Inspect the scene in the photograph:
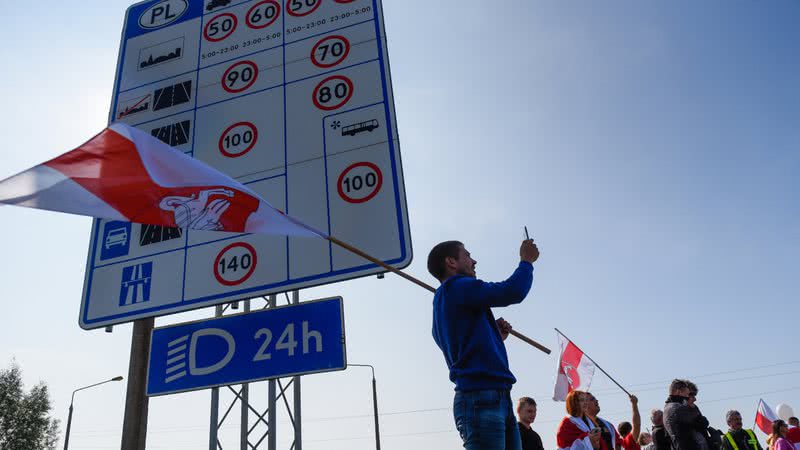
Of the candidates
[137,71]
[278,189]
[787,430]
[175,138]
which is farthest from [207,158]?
→ [787,430]

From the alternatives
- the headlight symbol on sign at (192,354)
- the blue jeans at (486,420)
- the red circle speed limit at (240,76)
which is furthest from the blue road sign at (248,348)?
the red circle speed limit at (240,76)

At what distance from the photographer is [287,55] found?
18.9ft

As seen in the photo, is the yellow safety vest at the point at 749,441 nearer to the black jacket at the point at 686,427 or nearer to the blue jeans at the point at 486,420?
the black jacket at the point at 686,427

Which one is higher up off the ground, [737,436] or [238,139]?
[238,139]

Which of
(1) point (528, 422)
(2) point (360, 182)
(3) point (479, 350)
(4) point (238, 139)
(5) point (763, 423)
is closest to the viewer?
(3) point (479, 350)

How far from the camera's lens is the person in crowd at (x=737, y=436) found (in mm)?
7980

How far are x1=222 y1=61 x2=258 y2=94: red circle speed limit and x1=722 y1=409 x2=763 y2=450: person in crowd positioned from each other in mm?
7320

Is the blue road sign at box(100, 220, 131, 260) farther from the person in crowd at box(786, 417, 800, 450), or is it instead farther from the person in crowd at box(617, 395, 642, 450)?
the person in crowd at box(786, 417, 800, 450)

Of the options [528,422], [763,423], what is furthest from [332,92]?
[763,423]

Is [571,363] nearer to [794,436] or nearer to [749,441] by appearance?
[749,441]

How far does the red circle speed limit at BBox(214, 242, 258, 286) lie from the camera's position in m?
4.86

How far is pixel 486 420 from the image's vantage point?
2.74 meters

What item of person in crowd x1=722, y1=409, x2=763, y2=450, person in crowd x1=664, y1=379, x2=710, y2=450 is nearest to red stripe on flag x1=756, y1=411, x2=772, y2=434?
person in crowd x1=722, y1=409, x2=763, y2=450

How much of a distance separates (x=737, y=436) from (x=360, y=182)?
257 inches
